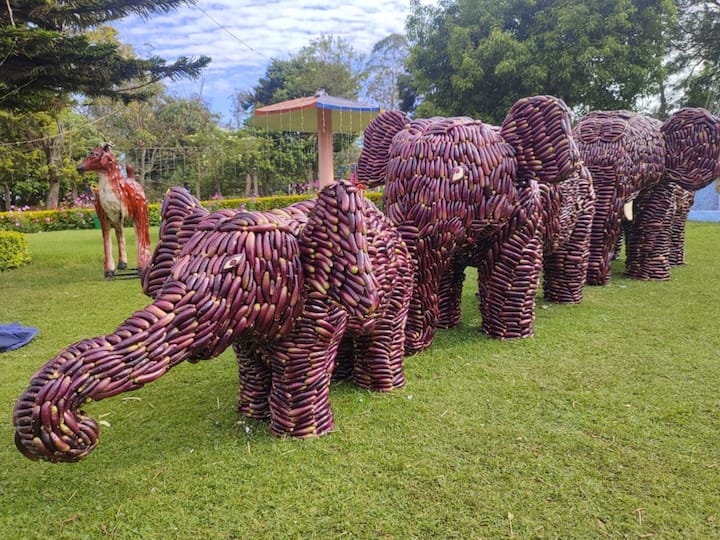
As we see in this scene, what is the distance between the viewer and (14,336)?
4.46 meters

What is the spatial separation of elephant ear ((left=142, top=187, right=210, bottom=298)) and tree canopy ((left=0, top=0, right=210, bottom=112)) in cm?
434

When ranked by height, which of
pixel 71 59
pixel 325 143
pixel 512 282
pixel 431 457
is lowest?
pixel 431 457

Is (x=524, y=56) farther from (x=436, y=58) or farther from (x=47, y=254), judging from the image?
(x=47, y=254)

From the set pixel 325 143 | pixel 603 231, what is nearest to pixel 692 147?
pixel 603 231

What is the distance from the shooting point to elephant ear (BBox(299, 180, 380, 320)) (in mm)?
2410

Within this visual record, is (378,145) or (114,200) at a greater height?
(378,145)

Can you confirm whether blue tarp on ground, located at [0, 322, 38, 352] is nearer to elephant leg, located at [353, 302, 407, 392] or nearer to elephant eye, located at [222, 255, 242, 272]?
elephant leg, located at [353, 302, 407, 392]

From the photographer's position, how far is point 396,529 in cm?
204

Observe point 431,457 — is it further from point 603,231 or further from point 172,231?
point 603,231

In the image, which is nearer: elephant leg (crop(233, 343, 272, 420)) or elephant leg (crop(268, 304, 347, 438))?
elephant leg (crop(268, 304, 347, 438))

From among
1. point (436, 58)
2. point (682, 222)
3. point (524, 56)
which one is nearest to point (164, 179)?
point (436, 58)

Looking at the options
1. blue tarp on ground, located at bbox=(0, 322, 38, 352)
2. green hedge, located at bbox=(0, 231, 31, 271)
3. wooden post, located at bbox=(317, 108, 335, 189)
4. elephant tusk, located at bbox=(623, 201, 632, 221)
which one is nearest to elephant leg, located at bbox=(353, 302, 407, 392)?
blue tarp on ground, located at bbox=(0, 322, 38, 352)

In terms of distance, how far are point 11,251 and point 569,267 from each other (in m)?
8.60

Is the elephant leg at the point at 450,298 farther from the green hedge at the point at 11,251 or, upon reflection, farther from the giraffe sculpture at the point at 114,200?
the green hedge at the point at 11,251
